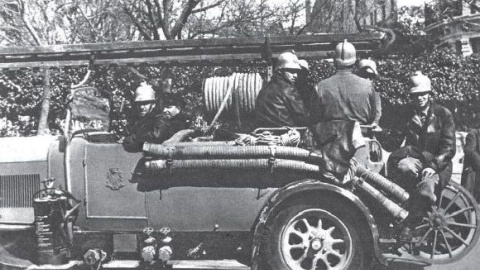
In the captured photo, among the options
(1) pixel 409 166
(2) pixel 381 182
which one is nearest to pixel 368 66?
(1) pixel 409 166

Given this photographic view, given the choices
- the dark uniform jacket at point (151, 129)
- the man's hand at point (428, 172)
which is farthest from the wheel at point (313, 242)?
the dark uniform jacket at point (151, 129)

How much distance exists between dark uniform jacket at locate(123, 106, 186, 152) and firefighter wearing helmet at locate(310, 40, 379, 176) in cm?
143

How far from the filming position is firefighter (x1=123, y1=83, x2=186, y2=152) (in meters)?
5.31

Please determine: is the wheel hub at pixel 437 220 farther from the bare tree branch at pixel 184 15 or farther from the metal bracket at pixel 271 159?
the bare tree branch at pixel 184 15

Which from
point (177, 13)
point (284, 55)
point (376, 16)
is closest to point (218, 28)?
point (177, 13)

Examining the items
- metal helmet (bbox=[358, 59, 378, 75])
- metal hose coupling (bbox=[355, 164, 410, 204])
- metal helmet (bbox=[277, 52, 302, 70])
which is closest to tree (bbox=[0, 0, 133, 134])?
metal helmet (bbox=[358, 59, 378, 75])

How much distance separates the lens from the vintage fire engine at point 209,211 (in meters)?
4.93

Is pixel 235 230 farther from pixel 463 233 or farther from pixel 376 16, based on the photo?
→ pixel 376 16

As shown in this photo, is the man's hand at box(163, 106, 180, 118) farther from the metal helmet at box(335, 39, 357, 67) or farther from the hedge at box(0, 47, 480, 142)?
the hedge at box(0, 47, 480, 142)

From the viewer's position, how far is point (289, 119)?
18.2ft

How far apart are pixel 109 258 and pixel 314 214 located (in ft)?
6.84

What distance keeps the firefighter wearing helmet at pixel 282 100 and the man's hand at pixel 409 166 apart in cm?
103

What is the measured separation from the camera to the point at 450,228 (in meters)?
5.66

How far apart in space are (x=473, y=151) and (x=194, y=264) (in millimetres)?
5511
